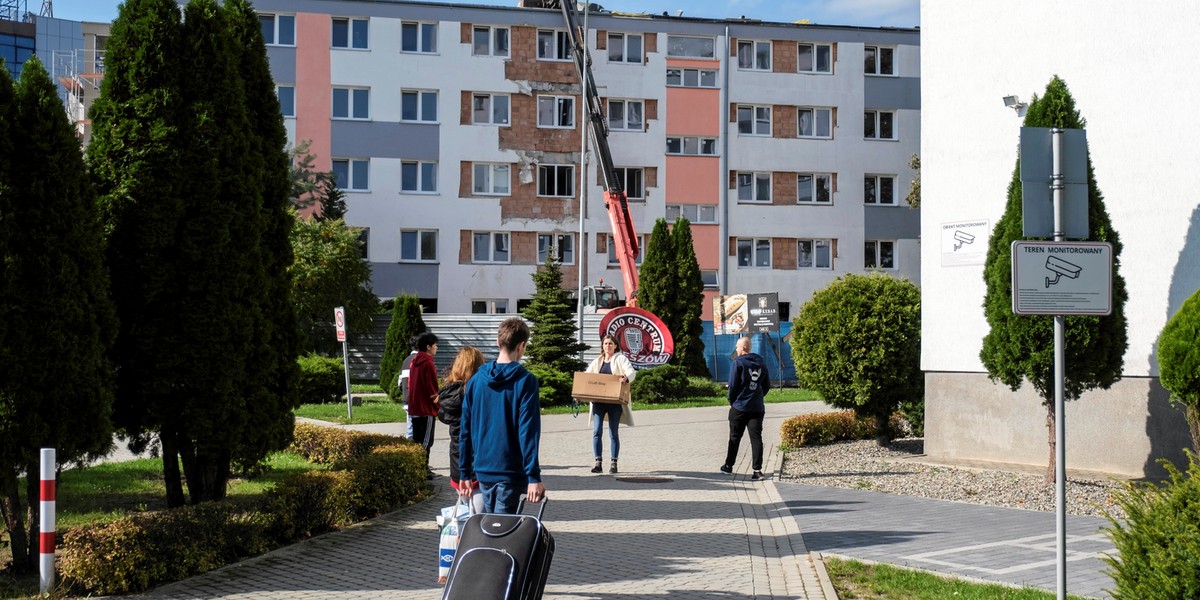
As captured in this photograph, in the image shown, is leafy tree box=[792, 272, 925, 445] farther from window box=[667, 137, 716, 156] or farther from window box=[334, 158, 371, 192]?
Result: window box=[334, 158, 371, 192]

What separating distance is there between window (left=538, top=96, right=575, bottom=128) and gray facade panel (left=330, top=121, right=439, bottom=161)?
4.32 meters

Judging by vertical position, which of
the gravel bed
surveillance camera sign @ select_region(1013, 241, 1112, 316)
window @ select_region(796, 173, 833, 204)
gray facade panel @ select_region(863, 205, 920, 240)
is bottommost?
the gravel bed

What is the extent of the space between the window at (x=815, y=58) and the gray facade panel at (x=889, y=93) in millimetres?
1699

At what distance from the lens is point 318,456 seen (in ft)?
54.0

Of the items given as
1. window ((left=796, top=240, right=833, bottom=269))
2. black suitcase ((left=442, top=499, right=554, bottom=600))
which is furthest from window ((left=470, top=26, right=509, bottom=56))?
black suitcase ((left=442, top=499, right=554, bottom=600))

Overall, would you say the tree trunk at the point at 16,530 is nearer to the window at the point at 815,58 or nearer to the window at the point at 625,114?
the window at the point at 625,114

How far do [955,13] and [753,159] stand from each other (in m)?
34.8

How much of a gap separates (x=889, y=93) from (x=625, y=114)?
11162 mm

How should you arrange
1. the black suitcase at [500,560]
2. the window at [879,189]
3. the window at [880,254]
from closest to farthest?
the black suitcase at [500,560] < the window at [879,189] < the window at [880,254]

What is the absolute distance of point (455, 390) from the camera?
32.8ft

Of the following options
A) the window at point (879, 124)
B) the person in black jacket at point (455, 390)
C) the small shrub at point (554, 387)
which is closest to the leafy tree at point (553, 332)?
the small shrub at point (554, 387)

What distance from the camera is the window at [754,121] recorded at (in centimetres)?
5147

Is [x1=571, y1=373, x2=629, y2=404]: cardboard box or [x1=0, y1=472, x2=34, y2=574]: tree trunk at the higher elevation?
[x1=571, y1=373, x2=629, y2=404]: cardboard box

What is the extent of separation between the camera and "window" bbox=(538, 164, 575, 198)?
50031 millimetres
